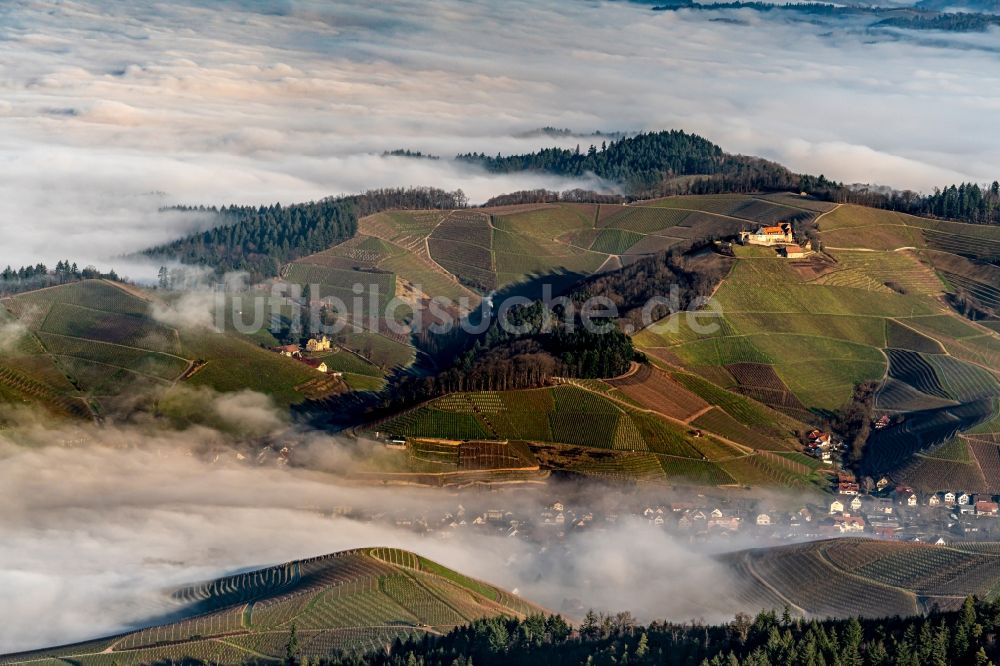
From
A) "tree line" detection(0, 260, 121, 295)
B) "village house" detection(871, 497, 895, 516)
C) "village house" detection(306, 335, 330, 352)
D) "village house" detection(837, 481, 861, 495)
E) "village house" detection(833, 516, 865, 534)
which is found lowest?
"village house" detection(306, 335, 330, 352)

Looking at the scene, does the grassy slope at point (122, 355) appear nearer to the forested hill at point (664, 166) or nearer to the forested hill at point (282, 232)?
the forested hill at point (282, 232)

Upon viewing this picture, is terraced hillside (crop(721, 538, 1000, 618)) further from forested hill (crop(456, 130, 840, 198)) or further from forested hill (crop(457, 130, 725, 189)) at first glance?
forested hill (crop(457, 130, 725, 189))

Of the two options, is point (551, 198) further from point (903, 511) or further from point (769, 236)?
point (903, 511)

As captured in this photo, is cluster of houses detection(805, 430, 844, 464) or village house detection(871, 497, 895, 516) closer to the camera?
village house detection(871, 497, 895, 516)

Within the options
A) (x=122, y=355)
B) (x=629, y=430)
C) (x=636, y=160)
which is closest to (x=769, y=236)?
(x=629, y=430)

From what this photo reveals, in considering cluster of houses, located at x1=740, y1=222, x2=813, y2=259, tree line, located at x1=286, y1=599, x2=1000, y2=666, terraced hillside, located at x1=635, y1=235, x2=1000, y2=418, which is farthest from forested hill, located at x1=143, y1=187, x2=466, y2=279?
tree line, located at x1=286, y1=599, x2=1000, y2=666

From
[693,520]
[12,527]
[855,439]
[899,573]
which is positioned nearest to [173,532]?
[12,527]
